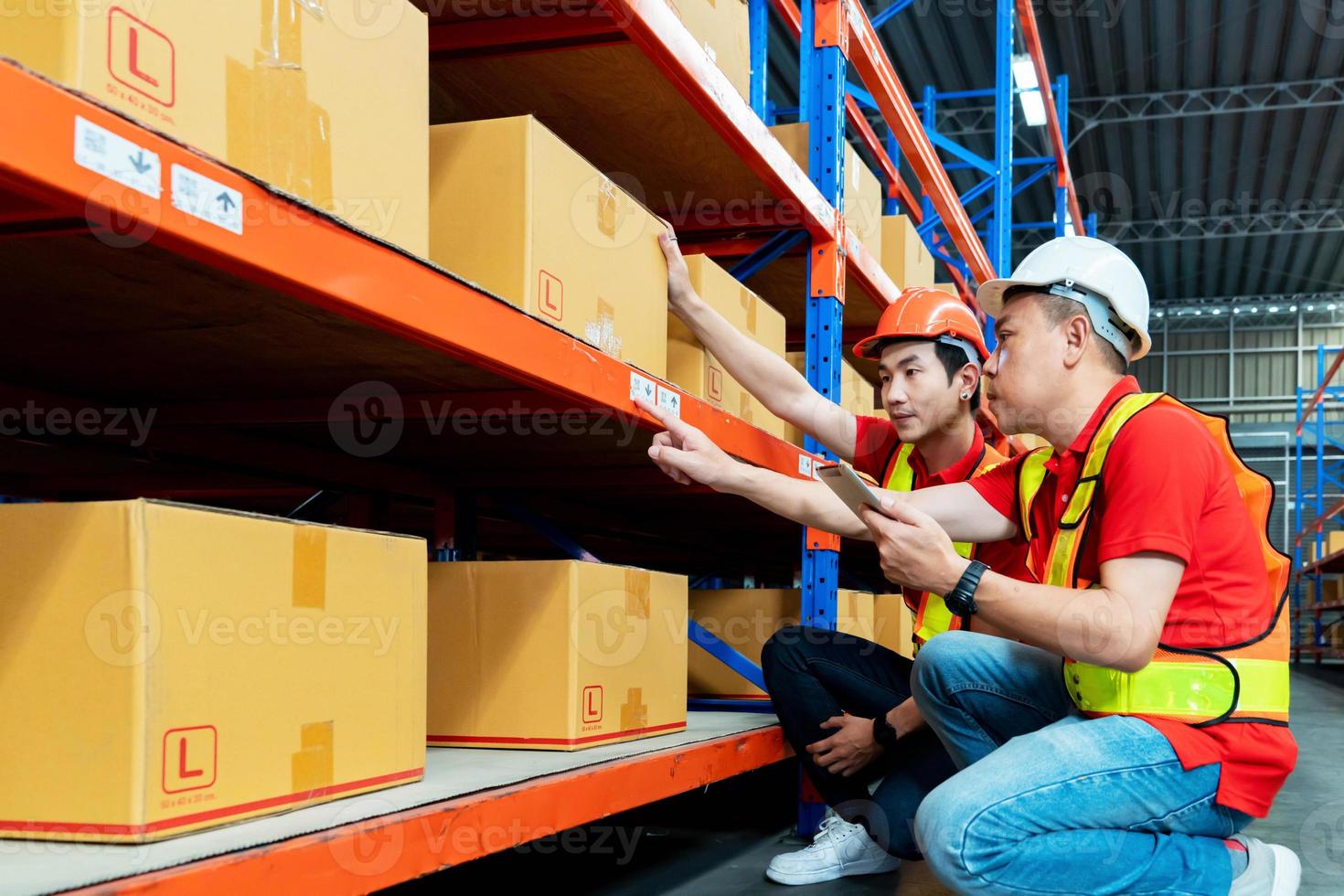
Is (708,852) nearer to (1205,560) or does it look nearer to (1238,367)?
(1205,560)

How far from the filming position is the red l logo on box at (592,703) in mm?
2340

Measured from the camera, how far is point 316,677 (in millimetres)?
1604

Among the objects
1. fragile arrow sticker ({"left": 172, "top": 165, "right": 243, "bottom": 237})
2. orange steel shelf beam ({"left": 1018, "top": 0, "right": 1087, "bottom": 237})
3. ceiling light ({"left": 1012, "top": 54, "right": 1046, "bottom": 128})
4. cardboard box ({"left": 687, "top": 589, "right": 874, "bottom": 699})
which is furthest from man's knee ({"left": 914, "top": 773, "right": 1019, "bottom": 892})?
ceiling light ({"left": 1012, "top": 54, "right": 1046, "bottom": 128})

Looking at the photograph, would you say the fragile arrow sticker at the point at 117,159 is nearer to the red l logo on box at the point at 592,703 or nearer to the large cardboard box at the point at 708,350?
the red l logo on box at the point at 592,703

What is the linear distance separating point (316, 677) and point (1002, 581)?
1.11 metres

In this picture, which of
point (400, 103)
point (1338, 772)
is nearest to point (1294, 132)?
point (1338, 772)

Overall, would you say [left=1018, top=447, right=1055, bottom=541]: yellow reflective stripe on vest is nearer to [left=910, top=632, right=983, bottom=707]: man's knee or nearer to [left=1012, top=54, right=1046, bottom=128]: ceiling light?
[left=910, top=632, right=983, bottom=707]: man's knee

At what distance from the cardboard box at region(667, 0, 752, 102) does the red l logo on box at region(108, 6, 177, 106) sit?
5.40 ft

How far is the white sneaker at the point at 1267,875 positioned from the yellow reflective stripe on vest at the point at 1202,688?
25cm

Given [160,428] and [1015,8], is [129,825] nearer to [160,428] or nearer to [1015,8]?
[160,428]

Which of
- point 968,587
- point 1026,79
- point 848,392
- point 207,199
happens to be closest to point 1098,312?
point 968,587

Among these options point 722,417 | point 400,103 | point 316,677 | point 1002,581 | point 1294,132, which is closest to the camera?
point 316,677

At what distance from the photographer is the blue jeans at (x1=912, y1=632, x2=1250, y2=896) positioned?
193 cm

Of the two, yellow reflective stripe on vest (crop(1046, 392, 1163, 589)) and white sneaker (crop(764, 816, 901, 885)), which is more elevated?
yellow reflective stripe on vest (crop(1046, 392, 1163, 589))
